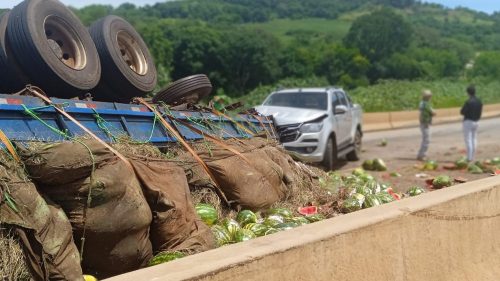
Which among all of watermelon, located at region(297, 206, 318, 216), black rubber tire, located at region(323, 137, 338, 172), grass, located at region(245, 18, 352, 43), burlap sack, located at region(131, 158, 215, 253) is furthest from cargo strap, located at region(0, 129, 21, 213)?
grass, located at region(245, 18, 352, 43)

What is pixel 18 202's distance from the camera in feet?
12.7

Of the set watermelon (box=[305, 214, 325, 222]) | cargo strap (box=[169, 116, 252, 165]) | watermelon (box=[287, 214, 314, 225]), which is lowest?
watermelon (box=[305, 214, 325, 222])

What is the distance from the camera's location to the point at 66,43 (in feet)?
23.5

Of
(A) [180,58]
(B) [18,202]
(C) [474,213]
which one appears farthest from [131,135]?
(A) [180,58]

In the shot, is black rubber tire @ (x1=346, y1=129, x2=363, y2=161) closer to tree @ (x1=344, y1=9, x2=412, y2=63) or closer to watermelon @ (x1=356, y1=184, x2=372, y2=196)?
watermelon @ (x1=356, y1=184, x2=372, y2=196)

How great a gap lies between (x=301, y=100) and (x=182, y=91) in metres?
7.65

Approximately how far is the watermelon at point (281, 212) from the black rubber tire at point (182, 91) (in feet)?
6.98

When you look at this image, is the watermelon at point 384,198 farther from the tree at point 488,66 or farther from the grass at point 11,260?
the tree at point 488,66

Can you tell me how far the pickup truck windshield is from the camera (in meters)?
15.5

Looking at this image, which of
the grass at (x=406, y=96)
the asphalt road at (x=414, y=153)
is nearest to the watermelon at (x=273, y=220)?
the asphalt road at (x=414, y=153)

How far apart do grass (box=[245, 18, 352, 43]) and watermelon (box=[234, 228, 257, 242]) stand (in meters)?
129

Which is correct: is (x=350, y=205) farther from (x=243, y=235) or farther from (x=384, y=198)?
(x=243, y=235)

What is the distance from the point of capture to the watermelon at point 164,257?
4.73 metres

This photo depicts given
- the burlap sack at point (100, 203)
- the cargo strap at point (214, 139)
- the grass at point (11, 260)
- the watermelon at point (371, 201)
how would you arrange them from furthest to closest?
the watermelon at point (371, 201) → the cargo strap at point (214, 139) → the burlap sack at point (100, 203) → the grass at point (11, 260)
